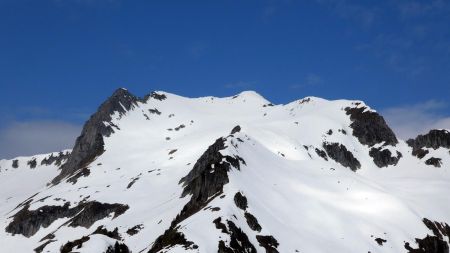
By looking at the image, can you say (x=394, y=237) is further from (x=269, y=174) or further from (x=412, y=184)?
(x=412, y=184)

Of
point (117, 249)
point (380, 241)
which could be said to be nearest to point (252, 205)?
point (380, 241)

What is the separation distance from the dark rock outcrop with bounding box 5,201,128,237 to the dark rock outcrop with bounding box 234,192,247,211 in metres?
53.2

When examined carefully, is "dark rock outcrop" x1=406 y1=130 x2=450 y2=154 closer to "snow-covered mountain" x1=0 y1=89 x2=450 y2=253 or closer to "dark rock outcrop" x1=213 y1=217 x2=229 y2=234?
"snow-covered mountain" x1=0 y1=89 x2=450 y2=253

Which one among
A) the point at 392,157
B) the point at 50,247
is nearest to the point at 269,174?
the point at 50,247

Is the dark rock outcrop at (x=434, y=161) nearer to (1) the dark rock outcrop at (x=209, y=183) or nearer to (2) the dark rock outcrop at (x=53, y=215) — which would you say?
(1) the dark rock outcrop at (x=209, y=183)

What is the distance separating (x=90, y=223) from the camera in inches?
6033

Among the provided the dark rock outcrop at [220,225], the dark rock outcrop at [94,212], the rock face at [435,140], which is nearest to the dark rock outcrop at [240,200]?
the dark rock outcrop at [220,225]

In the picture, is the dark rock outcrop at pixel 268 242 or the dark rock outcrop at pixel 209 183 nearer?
the dark rock outcrop at pixel 268 242

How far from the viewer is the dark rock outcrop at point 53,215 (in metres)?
157

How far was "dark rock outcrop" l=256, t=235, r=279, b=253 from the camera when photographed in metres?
101

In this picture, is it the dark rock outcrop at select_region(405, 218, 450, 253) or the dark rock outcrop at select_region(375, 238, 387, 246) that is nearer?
the dark rock outcrop at select_region(375, 238, 387, 246)

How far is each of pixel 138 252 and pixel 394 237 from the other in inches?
2306

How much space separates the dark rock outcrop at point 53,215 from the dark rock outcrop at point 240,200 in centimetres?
5321

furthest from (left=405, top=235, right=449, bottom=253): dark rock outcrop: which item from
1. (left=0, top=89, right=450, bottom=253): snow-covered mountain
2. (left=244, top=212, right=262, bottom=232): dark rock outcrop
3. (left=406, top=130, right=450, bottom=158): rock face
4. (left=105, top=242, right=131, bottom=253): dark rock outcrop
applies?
(left=105, top=242, right=131, bottom=253): dark rock outcrop
